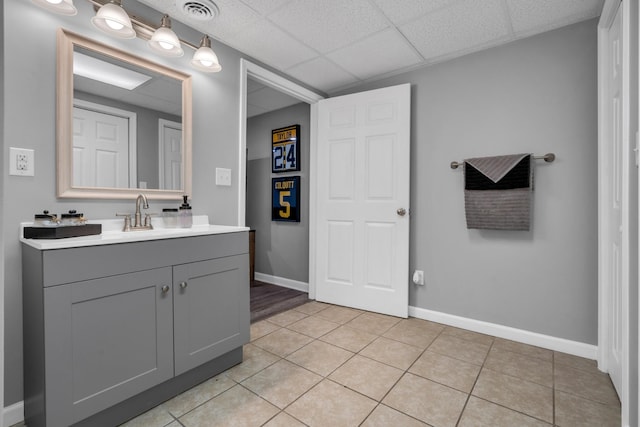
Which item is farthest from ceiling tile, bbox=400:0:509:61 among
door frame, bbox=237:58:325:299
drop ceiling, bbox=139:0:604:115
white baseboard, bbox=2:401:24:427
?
white baseboard, bbox=2:401:24:427

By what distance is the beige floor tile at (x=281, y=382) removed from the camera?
5.23ft

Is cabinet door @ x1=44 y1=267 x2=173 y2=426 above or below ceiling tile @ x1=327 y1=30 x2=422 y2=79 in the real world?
below

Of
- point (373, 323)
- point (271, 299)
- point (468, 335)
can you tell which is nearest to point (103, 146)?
point (271, 299)

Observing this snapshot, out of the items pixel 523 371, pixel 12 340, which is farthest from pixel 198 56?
pixel 523 371

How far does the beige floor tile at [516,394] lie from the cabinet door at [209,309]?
1368 mm

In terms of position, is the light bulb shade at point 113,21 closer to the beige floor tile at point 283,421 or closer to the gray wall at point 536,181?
the beige floor tile at point 283,421

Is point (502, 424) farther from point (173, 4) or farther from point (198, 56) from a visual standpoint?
point (173, 4)

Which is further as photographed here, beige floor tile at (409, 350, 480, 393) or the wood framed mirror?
beige floor tile at (409, 350, 480, 393)

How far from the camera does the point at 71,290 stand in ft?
3.99

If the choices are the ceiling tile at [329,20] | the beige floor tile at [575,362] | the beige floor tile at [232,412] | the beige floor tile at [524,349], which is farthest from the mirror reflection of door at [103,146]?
the beige floor tile at [575,362]

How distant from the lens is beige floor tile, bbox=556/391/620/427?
142 cm

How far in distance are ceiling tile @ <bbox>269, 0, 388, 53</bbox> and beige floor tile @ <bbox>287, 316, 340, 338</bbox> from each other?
2185 millimetres

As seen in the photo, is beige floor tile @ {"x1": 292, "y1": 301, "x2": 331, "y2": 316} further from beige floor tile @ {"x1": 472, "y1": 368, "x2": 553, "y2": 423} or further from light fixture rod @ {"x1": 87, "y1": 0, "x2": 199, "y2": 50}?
light fixture rod @ {"x1": 87, "y1": 0, "x2": 199, "y2": 50}

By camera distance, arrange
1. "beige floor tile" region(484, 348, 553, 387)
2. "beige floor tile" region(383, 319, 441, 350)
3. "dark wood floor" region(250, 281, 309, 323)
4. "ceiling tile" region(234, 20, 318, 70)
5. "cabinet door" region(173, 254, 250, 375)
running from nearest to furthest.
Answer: "cabinet door" region(173, 254, 250, 375) < "beige floor tile" region(484, 348, 553, 387) < "ceiling tile" region(234, 20, 318, 70) < "beige floor tile" region(383, 319, 441, 350) < "dark wood floor" region(250, 281, 309, 323)
